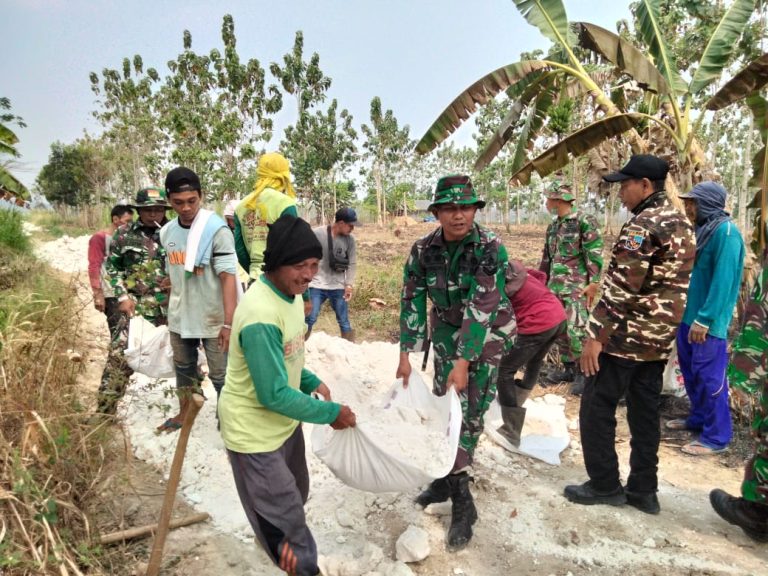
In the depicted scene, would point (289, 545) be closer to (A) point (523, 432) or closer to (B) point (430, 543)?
(B) point (430, 543)

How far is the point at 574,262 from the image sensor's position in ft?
15.3

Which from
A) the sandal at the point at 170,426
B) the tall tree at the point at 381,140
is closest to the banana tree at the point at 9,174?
the sandal at the point at 170,426

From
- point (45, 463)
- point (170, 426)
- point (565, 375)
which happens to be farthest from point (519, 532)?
point (565, 375)

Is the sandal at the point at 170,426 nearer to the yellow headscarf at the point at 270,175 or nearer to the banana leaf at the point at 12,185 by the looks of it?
the yellow headscarf at the point at 270,175

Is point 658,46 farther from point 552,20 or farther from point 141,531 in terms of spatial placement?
point 141,531

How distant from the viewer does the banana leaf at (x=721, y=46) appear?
16.0 ft

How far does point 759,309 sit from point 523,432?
1.95 meters

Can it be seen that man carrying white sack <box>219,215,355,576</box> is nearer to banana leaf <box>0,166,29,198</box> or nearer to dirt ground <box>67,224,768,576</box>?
dirt ground <box>67,224,768,576</box>

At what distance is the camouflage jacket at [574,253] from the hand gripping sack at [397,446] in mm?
2715

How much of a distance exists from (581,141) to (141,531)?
15.6 feet

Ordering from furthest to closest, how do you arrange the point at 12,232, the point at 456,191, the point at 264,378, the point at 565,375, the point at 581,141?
the point at 12,232 < the point at 565,375 < the point at 581,141 < the point at 456,191 < the point at 264,378

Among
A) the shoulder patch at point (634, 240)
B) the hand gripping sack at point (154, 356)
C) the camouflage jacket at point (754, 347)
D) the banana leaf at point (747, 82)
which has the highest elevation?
the banana leaf at point (747, 82)

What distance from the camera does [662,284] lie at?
8.44 ft

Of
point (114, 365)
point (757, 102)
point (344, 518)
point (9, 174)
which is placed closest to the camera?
point (344, 518)
